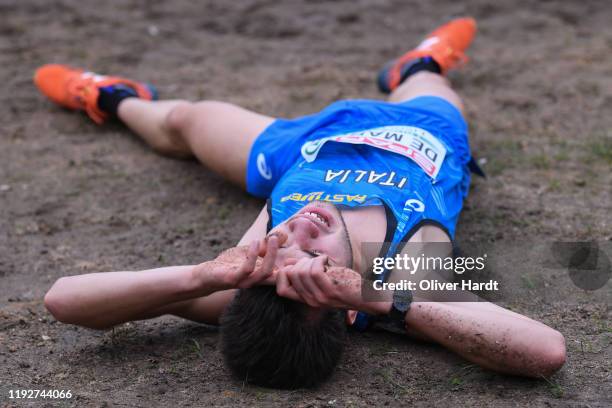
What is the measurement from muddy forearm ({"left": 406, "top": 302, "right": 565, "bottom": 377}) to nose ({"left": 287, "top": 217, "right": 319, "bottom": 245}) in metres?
0.36

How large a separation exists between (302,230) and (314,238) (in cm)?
5

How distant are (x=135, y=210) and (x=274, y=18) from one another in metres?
2.40

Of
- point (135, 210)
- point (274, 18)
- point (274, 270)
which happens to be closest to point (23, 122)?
point (135, 210)

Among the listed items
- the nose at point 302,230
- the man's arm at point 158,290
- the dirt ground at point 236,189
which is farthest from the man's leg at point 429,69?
the man's arm at point 158,290

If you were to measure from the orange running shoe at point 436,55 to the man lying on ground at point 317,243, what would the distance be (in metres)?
0.20

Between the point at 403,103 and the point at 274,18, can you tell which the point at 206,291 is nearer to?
the point at 403,103

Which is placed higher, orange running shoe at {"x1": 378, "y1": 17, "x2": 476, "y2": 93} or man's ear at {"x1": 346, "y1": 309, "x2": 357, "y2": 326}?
orange running shoe at {"x1": 378, "y1": 17, "x2": 476, "y2": 93}

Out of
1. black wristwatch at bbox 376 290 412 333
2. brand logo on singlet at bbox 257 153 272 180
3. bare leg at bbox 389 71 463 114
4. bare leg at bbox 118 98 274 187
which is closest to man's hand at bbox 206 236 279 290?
black wristwatch at bbox 376 290 412 333

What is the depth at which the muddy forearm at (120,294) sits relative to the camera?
2297 millimetres

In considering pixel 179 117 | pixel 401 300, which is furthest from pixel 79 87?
pixel 401 300

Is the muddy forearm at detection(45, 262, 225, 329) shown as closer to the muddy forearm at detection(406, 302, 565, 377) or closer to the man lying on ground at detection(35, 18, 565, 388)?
the man lying on ground at detection(35, 18, 565, 388)

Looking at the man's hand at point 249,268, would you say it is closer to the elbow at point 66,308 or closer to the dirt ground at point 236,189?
the dirt ground at point 236,189

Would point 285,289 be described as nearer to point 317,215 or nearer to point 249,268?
point 249,268

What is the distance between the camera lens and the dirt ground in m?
2.28
